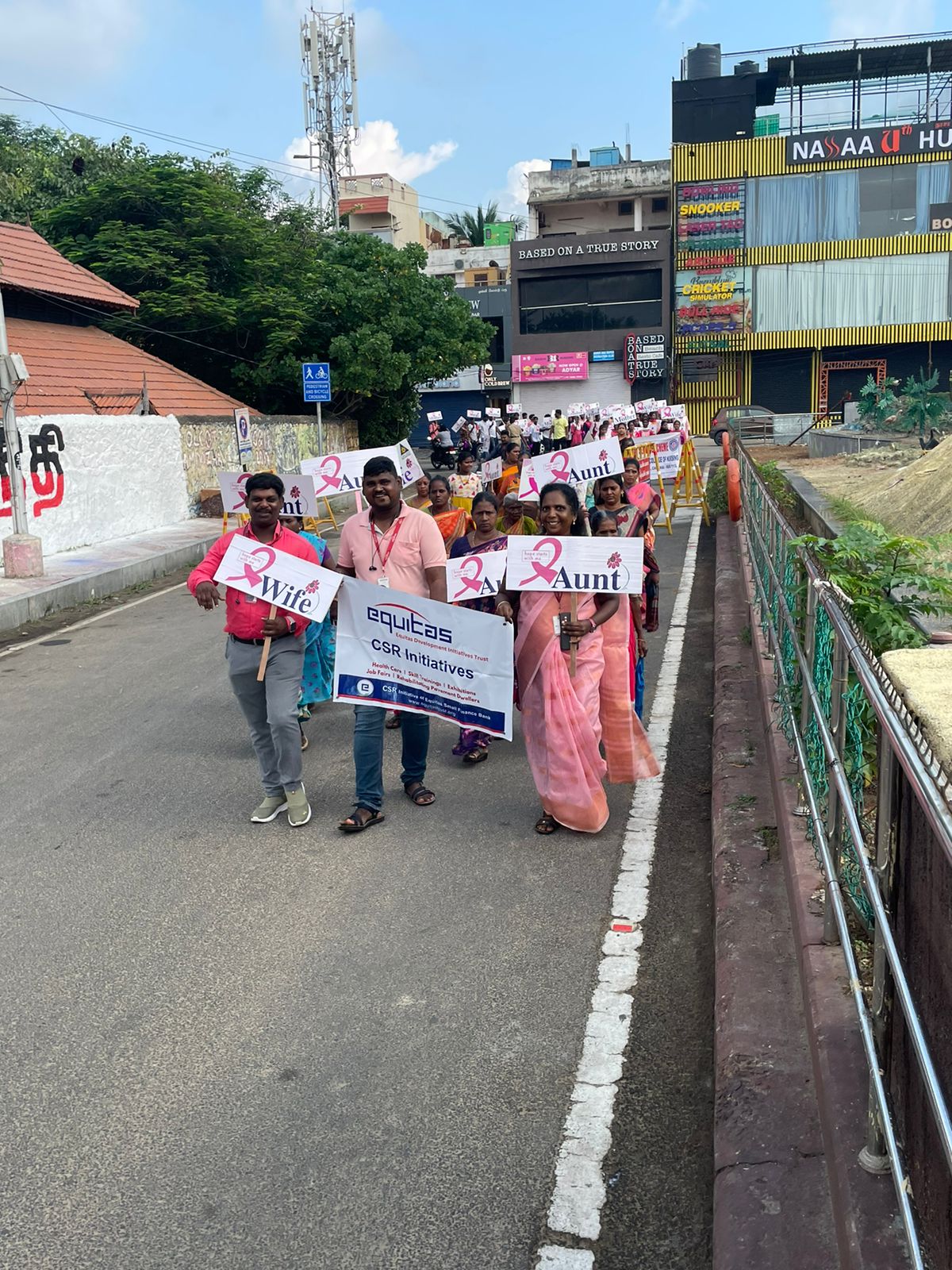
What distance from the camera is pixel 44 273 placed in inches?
1027

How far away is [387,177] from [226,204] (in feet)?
157

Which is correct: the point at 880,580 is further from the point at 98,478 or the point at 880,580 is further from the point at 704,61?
the point at 704,61

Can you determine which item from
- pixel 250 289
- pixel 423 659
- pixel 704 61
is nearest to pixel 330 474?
pixel 423 659

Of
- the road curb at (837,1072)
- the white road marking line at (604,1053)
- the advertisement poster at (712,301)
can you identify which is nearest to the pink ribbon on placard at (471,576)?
the white road marking line at (604,1053)

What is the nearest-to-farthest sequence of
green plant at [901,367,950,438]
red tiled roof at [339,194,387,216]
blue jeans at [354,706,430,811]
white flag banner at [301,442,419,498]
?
blue jeans at [354,706,430,811]
white flag banner at [301,442,419,498]
green plant at [901,367,950,438]
red tiled roof at [339,194,387,216]

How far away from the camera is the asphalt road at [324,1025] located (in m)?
3.06

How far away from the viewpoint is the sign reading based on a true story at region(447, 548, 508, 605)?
6.50m

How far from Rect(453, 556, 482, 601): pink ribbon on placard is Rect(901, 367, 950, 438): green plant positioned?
2067cm

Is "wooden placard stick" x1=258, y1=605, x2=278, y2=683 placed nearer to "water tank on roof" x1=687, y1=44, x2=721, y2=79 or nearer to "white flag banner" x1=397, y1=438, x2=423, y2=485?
"white flag banner" x1=397, y1=438, x2=423, y2=485

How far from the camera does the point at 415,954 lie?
15.0 ft

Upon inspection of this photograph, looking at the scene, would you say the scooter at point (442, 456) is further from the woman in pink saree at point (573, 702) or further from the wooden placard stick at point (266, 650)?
the wooden placard stick at point (266, 650)

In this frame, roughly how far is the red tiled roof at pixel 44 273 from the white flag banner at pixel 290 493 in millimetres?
12042

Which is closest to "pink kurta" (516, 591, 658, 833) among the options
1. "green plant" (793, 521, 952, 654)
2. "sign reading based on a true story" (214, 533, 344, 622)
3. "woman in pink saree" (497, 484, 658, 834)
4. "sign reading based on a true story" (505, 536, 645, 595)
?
"woman in pink saree" (497, 484, 658, 834)

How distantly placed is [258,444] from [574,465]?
1655cm
